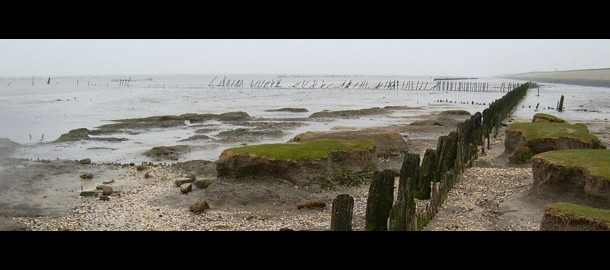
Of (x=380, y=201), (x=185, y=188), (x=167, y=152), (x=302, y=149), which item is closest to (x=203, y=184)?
(x=185, y=188)

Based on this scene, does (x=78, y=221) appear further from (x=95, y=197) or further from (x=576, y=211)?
(x=576, y=211)

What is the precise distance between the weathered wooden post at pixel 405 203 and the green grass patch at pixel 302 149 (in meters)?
4.64

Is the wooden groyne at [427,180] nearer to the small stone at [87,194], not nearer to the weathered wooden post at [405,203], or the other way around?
the weathered wooden post at [405,203]

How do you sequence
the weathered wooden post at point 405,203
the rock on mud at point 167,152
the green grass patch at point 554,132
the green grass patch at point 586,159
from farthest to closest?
the rock on mud at point 167,152 → the green grass patch at point 554,132 → the green grass patch at point 586,159 → the weathered wooden post at point 405,203

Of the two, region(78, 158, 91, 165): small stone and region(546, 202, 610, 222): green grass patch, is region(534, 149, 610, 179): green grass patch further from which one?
region(78, 158, 91, 165): small stone

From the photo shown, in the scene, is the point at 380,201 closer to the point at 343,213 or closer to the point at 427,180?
the point at 343,213

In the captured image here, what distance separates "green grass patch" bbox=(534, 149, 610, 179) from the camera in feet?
34.4

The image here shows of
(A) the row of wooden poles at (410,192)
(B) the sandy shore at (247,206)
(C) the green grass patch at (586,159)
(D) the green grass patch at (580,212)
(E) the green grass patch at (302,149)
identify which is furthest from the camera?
(E) the green grass patch at (302,149)

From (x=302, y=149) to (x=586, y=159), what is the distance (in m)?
7.26

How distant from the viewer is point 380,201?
27.5ft

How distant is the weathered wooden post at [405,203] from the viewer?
310 inches

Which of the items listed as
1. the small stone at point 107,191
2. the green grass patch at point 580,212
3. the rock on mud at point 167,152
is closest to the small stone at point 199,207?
the small stone at point 107,191
